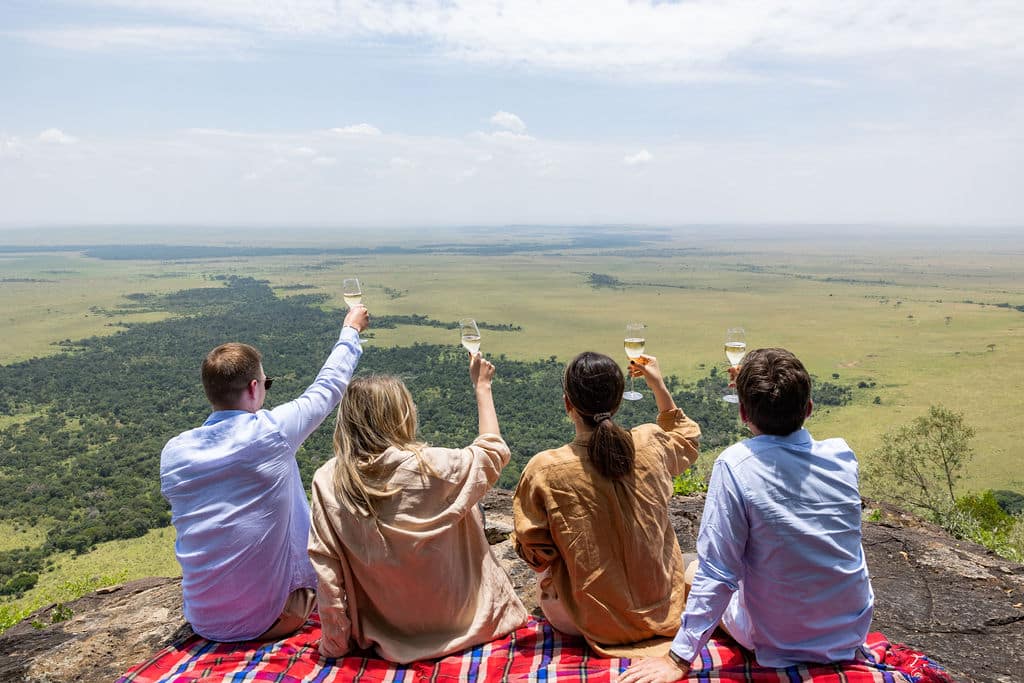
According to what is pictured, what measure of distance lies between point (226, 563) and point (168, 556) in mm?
26179

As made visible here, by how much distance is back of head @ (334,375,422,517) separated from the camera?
9.21 feet

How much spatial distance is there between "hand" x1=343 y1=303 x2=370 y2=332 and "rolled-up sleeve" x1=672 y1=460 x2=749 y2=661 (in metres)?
2.20

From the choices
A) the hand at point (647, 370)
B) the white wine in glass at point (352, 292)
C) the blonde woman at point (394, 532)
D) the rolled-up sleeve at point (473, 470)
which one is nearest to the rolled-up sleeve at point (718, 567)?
the hand at point (647, 370)

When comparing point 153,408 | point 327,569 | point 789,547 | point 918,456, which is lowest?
point 153,408

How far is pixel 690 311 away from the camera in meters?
87.4

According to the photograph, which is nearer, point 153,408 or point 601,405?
point 601,405

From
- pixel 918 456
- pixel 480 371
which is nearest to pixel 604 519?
pixel 480 371

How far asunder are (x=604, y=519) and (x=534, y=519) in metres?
0.31

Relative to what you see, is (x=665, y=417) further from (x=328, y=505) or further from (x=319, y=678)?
(x=319, y=678)

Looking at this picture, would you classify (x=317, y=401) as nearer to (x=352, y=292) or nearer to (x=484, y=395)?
(x=484, y=395)

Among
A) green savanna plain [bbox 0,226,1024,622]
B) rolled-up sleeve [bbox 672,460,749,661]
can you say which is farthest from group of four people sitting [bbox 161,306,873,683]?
green savanna plain [bbox 0,226,1024,622]

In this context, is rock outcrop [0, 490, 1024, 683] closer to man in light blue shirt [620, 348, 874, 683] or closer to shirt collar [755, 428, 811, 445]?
man in light blue shirt [620, 348, 874, 683]

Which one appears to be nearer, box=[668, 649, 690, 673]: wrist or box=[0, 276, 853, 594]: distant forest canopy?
box=[668, 649, 690, 673]: wrist

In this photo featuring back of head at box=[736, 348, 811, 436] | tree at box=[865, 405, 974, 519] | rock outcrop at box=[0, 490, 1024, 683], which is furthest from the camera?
tree at box=[865, 405, 974, 519]
